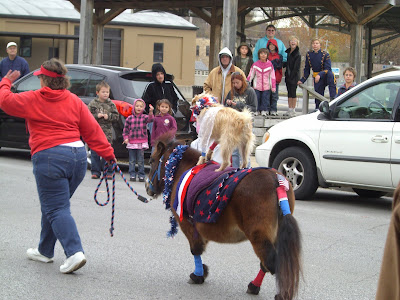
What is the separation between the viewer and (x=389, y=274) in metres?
2.13

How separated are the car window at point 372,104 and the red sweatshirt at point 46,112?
5.02 meters

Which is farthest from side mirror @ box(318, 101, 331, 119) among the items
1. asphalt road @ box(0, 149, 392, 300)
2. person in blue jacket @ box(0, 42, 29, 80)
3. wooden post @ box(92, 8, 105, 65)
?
wooden post @ box(92, 8, 105, 65)

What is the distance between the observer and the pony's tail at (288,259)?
443cm

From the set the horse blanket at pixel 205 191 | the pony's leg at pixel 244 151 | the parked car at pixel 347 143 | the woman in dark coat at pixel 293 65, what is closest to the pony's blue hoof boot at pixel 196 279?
the horse blanket at pixel 205 191

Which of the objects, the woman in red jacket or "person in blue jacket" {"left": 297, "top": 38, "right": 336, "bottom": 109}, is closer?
the woman in red jacket

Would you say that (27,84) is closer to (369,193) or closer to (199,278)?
(369,193)

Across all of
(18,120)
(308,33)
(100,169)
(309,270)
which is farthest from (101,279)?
(308,33)

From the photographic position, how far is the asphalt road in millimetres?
5281

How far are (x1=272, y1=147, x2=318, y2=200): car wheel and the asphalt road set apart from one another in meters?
0.38

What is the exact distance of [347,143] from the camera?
30.0 ft

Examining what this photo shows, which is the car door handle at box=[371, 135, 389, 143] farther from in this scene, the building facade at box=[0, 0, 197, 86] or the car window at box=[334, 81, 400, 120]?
the building facade at box=[0, 0, 197, 86]

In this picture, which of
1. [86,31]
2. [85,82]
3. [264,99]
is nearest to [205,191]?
[85,82]

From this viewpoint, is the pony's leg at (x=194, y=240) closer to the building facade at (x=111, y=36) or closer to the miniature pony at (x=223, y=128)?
the miniature pony at (x=223, y=128)

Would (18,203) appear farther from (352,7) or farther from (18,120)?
(352,7)
